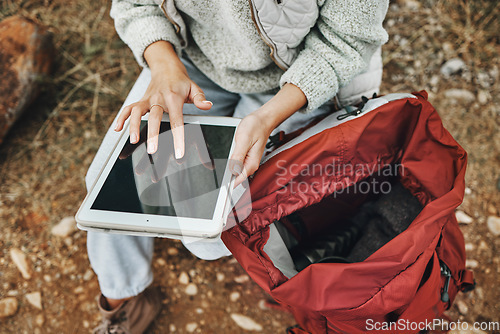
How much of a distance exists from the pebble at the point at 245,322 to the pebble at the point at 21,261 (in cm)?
91

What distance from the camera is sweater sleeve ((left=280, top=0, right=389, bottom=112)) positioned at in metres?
0.96

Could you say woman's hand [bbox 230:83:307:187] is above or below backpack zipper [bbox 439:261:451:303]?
above

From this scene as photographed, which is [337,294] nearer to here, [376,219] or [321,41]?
[376,219]

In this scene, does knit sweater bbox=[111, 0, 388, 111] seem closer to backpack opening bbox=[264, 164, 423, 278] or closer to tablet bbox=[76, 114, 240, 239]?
tablet bbox=[76, 114, 240, 239]

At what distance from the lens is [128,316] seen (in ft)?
4.57

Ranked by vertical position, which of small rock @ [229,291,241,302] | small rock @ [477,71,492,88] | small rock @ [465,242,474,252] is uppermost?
small rock @ [477,71,492,88]

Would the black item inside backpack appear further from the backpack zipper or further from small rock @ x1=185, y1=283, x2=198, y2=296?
small rock @ x1=185, y1=283, x2=198, y2=296

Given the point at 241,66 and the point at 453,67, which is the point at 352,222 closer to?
the point at 241,66

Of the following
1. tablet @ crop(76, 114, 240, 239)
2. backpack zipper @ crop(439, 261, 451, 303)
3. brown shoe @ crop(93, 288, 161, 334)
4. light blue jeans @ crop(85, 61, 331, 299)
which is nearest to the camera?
tablet @ crop(76, 114, 240, 239)

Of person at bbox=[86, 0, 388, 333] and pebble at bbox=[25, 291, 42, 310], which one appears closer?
person at bbox=[86, 0, 388, 333]

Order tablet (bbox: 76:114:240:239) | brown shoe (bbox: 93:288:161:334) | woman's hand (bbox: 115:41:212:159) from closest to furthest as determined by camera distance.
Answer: tablet (bbox: 76:114:240:239)
woman's hand (bbox: 115:41:212:159)
brown shoe (bbox: 93:288:161:334)

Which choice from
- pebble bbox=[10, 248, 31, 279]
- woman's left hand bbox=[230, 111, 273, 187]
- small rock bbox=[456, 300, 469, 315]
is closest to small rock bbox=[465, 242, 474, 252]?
small rock bbox=[456, 300, 469, 315]

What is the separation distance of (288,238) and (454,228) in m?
0.50

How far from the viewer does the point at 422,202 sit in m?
1.11
